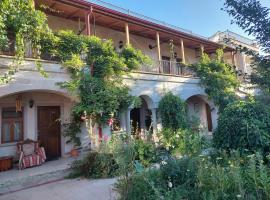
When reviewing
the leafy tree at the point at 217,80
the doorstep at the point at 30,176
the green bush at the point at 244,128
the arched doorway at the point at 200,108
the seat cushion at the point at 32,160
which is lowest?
the doorstep at the point at 30,176

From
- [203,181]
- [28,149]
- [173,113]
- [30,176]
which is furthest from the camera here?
[173,113]

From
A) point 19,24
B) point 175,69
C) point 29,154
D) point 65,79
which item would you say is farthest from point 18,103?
point 175,69

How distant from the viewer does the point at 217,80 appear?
14711mm

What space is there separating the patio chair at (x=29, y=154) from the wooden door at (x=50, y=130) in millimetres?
706

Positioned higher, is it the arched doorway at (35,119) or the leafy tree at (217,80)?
the leafy tree at (217,80)

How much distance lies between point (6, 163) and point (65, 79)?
365 cm

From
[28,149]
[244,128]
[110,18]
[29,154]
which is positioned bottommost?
[29,154]

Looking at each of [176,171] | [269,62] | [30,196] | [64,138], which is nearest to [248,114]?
[269,62]

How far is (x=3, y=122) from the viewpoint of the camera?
32.1ft

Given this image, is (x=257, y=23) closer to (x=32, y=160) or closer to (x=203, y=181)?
(x=203, y=181)

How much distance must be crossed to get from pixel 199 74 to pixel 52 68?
362 inches

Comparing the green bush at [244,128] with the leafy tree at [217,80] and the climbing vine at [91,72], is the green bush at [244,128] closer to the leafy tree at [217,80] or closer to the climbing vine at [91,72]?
the climbing vine at [91,72]

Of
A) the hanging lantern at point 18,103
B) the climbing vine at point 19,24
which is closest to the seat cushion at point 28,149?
the hanging lantern at point 18,103

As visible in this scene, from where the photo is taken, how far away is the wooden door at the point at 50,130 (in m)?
10.8
